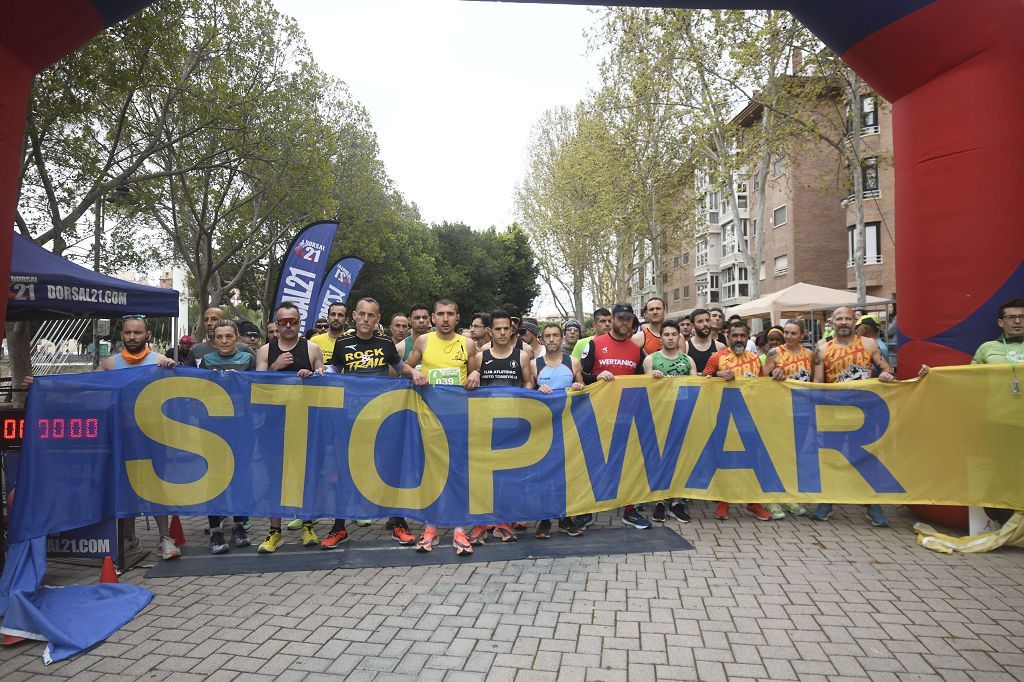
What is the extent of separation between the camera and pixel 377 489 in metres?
5.38

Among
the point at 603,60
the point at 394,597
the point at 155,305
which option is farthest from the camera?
the point at 603,60

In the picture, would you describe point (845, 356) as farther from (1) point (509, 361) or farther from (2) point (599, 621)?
(2) point (599, 621)

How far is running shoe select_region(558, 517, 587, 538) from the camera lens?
5709 mm

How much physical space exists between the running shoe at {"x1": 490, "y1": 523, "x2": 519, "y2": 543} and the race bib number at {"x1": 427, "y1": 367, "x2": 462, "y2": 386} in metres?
1.38

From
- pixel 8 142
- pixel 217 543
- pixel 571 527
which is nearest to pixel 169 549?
pixel 217 543

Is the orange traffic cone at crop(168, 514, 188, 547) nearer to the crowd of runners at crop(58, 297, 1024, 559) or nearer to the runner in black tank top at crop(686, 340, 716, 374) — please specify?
the crowd of runners at crop(58, 297, 1024, 559)

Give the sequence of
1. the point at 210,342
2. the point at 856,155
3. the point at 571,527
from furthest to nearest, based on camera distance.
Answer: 1. the point at 856,155
2. the point at 210,342
3. the point at 571,527

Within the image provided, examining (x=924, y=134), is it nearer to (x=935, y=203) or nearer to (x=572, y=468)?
(x=935, y=203)

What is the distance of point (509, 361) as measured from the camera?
19.5 feet

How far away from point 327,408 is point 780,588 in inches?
152

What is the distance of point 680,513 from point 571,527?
1206mm

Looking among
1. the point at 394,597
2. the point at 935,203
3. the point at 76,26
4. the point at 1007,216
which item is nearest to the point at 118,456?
the point at 394,597

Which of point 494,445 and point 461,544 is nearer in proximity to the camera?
point 461,544

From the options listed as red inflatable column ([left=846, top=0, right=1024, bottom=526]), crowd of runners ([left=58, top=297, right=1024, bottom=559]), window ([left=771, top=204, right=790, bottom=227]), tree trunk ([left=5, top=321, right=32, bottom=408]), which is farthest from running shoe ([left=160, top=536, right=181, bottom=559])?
window ([left=771, top=204, right=790, bottom=227])
